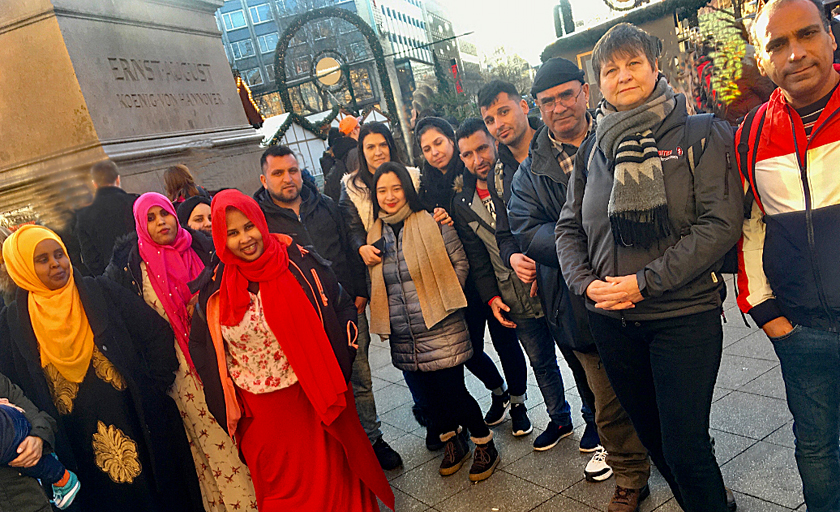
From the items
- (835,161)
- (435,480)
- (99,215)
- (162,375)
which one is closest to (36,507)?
(162,375)

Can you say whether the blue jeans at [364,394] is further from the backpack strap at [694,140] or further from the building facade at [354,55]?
the building facade at [354,55]

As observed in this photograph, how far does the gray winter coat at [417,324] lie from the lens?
10.2 ft

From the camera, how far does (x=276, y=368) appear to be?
106 inches

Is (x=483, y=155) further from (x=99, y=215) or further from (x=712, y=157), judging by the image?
(x=99, y=215)

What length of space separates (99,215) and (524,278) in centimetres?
216

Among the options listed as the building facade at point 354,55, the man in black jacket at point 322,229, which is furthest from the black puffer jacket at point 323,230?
the building facade at point 354,55

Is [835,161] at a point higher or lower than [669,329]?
higher

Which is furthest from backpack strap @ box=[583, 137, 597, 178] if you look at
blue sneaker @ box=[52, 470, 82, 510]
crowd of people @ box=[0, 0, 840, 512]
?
blue sneaker @ box=[52, 470, 82, 510]

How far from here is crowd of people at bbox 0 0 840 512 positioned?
1800mm

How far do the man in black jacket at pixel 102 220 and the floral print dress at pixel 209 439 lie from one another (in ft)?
0.80

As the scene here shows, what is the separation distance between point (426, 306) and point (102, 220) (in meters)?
1.73

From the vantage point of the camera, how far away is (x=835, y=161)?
1.62 metres

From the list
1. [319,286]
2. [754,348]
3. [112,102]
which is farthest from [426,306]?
[112,102]

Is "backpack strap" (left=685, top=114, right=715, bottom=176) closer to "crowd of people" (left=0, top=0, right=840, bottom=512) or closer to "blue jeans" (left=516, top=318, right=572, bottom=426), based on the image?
"crowd of people" (left=0, top=0, right=840, bottom=512)
